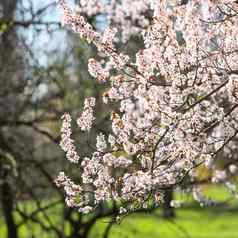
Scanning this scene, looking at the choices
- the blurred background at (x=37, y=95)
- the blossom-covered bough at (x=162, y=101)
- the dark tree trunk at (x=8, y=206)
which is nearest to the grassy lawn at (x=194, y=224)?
the dark tree trunk at (x=8, y=206)

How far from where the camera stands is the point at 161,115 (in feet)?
16.0

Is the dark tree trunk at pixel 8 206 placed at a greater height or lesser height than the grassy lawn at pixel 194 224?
greater

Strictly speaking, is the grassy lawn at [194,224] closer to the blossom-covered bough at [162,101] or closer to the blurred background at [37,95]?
the blurred background at [37,95]

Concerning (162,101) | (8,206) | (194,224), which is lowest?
(194,224)

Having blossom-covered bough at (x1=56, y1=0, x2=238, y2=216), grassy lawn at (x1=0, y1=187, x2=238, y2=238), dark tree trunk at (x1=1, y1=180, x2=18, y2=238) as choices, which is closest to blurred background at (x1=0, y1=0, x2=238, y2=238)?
dark tree trunk at (x1=1, y1=180, x2=18, y2=238)

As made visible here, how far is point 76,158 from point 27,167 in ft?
→ 20.6

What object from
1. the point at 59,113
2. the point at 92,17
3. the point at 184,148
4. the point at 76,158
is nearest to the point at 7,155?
the point at 59,113

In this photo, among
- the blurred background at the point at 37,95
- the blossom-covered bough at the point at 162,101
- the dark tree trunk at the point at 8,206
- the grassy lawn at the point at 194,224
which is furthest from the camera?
the grassy lawn at the point at 194,224

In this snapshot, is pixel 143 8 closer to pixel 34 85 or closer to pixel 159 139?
pixel 34 85

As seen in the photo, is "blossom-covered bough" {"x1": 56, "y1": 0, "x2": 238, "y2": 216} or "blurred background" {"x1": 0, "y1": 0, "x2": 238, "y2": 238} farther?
"blurred background" {"x1": 0, "y1": 0, "x2": 238, "y2": 238}

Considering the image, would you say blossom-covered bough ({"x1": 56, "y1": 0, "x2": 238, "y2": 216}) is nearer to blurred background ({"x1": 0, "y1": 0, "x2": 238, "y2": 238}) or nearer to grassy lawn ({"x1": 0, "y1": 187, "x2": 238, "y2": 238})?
blurred background ({"x1": 0, "y1": 0, "x2": 238, "y2": 238})

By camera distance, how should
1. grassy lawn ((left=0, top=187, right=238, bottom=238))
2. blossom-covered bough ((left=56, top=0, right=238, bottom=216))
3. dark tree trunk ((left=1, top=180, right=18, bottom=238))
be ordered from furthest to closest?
grassy lawn ((left=0, top=187, right=238, bottom=238)) → dark tree trunk ((left=1, top=180, right=18, bottom=238)) → blossom-covered bough ((left=56, top=0, right=238, bottom=216))

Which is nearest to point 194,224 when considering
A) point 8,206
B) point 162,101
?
point 8,206

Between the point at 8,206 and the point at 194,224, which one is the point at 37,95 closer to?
the point at 8,206
